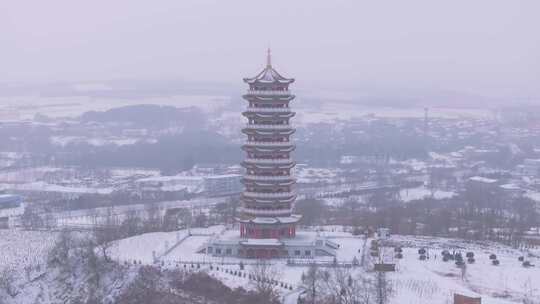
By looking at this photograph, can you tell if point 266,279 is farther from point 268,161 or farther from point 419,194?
point 419,194

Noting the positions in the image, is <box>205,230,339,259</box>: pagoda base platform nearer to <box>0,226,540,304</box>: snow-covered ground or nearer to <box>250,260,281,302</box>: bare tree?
<box>0,226,540,304</box>: snow-covered ground

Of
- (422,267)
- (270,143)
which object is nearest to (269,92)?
(270,143)

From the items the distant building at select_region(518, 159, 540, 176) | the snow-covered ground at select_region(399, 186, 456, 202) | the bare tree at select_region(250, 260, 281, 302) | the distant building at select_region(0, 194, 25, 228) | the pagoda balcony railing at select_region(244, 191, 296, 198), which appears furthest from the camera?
the distant building at select_region(518, 159, 540, 176)

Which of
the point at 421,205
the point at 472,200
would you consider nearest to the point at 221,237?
the point at 421,205

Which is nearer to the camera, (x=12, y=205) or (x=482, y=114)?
(x=12, y=205)

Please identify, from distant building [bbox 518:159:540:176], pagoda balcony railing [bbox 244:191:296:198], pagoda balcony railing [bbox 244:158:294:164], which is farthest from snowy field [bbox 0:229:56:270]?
distant building [bbox 518:159:540:176]

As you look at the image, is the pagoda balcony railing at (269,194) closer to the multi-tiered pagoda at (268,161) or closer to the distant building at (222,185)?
the multi-tiered pagoda at (268,161)

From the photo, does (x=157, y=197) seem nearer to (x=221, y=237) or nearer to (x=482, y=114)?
(x=221, y=237)
